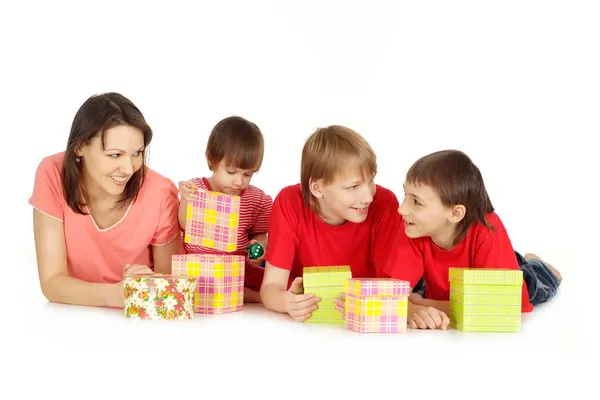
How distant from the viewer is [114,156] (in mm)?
3891

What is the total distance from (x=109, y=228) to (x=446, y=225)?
1.65 metres

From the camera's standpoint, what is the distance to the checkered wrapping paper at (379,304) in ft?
11.2

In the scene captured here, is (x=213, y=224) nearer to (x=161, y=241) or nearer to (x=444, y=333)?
(x=161, y=241)

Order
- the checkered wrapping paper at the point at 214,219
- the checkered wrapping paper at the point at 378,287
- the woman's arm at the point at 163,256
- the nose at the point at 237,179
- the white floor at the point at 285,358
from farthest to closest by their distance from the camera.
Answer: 1. the nose at the point at 237,179
2. the woman's arm at the point at 163,256
3. the checkered wrapping paper at the point at 214,219
4. the checkered wrapping paper at the point at 378,287
5. the white floor at the point at 285,358

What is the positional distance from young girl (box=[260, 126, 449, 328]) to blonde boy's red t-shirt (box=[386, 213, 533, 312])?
6cm

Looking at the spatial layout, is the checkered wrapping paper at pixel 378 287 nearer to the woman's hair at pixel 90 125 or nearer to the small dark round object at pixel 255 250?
the small dark round object at pixel 255 250

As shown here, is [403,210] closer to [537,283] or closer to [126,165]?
[537,283]

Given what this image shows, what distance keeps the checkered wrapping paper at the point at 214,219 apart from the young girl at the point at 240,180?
0.25 feet

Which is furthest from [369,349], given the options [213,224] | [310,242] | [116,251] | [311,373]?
[116,251]

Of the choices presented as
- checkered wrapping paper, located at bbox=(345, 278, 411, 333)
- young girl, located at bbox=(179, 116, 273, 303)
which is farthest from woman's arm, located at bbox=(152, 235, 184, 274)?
checkered wrapping paper, located at bbox=(345, 278, 411, 333)

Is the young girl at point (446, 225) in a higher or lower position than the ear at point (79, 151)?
lower

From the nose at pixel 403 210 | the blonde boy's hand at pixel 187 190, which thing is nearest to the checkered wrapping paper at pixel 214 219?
the blonde boy's hand at pixel 187 190

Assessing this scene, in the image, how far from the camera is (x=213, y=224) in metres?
4.08

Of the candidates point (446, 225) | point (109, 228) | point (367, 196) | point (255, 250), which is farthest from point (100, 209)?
point (446, 225)
